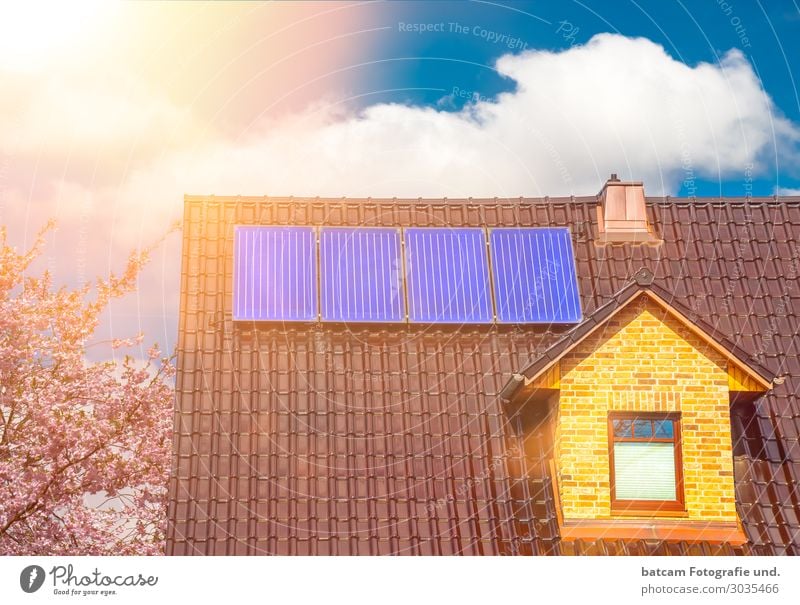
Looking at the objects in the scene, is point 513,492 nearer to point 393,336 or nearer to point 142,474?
point 393,336

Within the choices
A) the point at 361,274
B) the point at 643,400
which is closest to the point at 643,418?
the point at 643,400

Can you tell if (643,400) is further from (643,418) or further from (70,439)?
(70,439)

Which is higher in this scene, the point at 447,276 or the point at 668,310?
the point at 447,276

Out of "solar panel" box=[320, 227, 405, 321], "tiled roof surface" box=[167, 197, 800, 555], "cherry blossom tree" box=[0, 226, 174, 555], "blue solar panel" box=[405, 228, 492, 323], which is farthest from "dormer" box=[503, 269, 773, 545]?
"cherry blossom tree" box=[0, 226, 174, 555]

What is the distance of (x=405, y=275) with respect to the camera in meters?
17.2

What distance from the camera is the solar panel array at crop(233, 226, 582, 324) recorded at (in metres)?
16.5

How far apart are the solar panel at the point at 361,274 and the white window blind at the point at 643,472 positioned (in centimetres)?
424

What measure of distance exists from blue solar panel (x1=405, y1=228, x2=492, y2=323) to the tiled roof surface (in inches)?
13.4

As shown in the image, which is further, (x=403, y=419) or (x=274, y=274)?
(x=274, y=274)

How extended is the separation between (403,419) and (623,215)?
579 cm

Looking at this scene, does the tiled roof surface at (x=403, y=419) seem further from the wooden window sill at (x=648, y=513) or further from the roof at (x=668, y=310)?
the wooden window sill at (x=648, y=513)

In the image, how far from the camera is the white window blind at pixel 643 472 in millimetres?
13922
